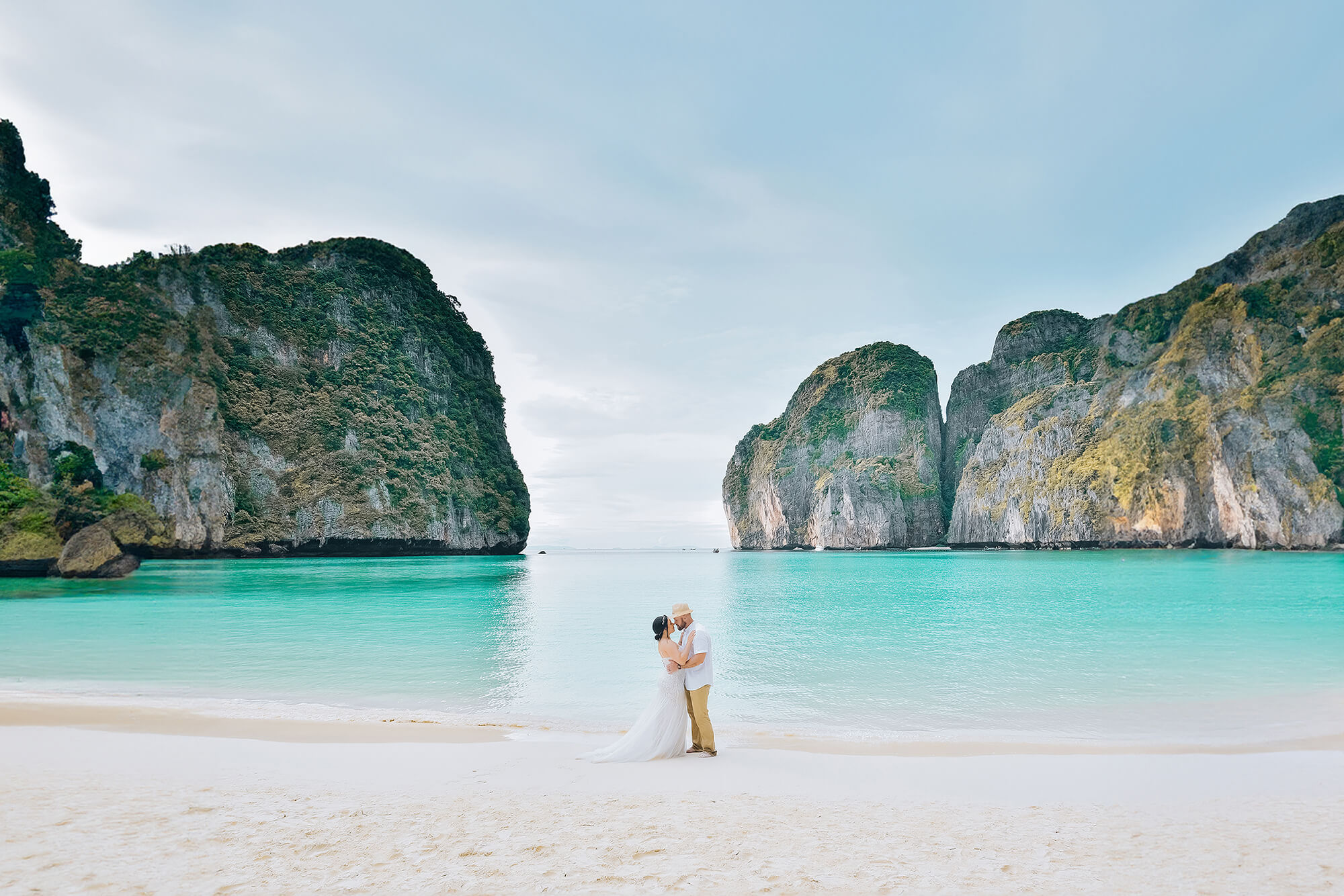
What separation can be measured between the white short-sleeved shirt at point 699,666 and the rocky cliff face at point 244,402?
4500cm

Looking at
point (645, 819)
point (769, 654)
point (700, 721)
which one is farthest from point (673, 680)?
point (769, 654)

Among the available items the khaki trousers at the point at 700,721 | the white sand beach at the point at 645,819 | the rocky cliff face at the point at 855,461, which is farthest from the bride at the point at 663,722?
the rocky cliff face at the point at 855,461

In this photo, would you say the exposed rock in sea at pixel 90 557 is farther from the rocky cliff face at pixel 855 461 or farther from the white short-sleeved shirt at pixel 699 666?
the rocky cliff face at pixel 855 461

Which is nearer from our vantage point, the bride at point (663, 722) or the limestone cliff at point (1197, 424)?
the bride at point (663, 722)

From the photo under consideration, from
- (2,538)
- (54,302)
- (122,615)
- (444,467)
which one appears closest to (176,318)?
(54,302)

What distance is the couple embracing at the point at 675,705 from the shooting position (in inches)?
255

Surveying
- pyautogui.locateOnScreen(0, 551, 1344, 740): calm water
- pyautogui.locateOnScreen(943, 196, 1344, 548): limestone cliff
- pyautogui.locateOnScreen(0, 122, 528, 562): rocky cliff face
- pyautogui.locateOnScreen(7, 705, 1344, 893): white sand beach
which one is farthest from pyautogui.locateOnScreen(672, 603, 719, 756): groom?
pyautogui.locateOnScreen(943, 196, 1344, 548): limestone cliff

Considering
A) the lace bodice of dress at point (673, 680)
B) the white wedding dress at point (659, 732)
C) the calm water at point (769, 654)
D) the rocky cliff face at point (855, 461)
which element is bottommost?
the calm water at point (769, 654)

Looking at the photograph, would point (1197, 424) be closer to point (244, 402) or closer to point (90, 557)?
point (90, 557)

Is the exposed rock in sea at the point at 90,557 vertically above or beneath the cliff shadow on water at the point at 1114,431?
beneath

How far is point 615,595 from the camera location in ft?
104

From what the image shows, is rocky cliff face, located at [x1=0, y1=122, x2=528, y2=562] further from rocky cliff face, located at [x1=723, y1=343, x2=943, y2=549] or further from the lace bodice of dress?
rocky cliff face, located at [x1=723, y1=343, x2=943, y2=549]

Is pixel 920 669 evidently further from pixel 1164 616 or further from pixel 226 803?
pixel 1164 616

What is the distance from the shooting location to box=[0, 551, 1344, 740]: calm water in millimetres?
9602
